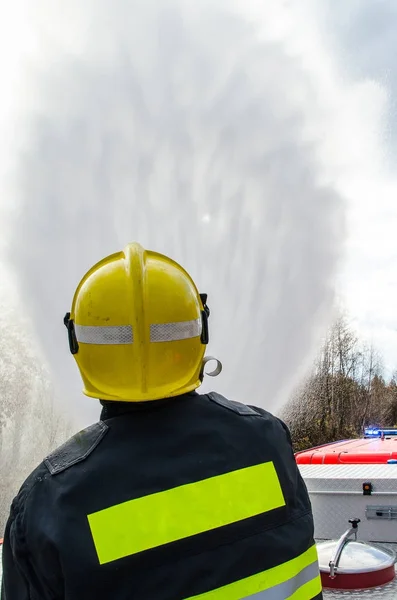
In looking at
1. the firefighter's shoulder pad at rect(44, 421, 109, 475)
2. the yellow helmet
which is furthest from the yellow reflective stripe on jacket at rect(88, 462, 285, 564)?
the yellow helmet

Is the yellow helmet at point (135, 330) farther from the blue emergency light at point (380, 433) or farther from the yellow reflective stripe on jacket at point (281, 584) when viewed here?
the blue emergency light at point (380, 433)

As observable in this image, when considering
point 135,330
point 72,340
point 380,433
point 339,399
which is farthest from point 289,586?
point 339,399

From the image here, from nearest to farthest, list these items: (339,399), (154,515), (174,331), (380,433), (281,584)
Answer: (154,515) → (281,584) → (174,331) → (380,433) → (339,399)

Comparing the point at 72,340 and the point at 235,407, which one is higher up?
the point at 72,340

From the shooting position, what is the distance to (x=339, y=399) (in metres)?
30.3

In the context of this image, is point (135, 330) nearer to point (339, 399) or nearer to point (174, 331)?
point (174, 331)

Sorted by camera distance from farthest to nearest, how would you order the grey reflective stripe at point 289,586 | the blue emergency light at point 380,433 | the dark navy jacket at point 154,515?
the blue emergency light at point 380,433 → the grey reflective stripe at point 289,586 → the dark navy jacket at point 154,515

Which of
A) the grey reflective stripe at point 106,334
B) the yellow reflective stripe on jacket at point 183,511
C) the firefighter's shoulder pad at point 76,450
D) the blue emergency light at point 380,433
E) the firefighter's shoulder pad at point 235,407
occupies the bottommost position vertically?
the blue emergency light at point 380,433

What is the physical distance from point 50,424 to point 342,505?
16018 millimetres

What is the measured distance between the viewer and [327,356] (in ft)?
100

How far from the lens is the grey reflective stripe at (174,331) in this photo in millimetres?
1423

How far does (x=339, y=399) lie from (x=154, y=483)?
30369mm

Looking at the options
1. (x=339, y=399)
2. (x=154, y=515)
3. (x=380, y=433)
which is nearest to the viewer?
(x=154, y=515)

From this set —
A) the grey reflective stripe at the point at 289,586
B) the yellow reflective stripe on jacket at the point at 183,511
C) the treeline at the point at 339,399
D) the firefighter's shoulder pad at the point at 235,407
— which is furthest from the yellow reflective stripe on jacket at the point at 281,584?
the treeline at the point at 339,399
